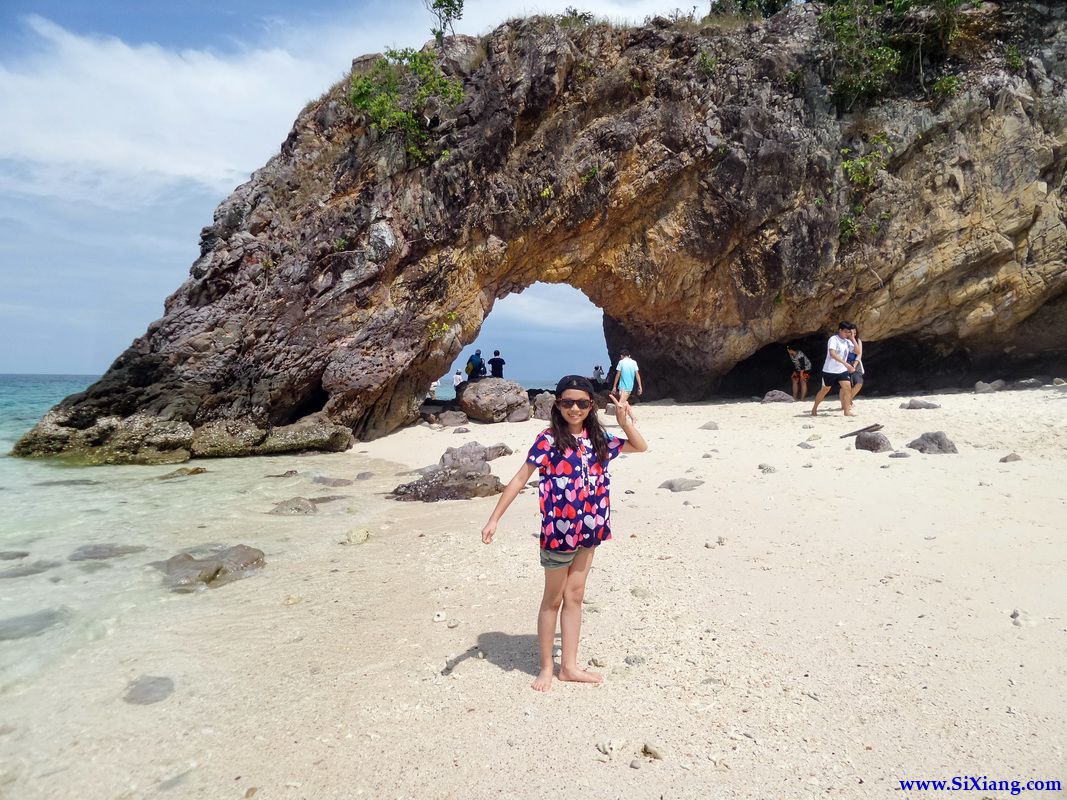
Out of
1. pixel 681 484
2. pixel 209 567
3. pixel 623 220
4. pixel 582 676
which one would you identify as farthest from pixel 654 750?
pixel 623 220

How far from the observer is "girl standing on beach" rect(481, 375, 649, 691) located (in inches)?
125

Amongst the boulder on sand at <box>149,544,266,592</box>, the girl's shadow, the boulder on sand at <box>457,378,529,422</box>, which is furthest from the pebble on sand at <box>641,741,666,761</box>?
the boulder on sand at <box>457,378,529,422</box>

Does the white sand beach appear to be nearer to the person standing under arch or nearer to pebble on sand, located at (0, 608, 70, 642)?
pebble on sand, located at (0, 608, 70, 642)

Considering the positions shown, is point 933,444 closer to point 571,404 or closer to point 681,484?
point 681,484

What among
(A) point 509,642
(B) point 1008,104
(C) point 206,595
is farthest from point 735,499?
(B) point 1008,104

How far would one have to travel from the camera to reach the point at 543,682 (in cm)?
316

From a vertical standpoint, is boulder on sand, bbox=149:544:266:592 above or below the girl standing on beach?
below

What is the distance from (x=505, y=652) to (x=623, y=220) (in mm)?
13987

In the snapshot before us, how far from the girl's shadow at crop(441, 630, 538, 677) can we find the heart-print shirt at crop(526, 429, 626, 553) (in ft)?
2.53

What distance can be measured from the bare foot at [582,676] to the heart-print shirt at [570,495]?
0.65 meters

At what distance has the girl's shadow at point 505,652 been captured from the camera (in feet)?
11.3

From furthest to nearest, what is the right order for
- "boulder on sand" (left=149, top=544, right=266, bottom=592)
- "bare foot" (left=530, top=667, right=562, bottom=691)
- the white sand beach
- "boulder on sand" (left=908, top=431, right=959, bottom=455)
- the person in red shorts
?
the person in red shorts < "boulder on sand" (left=908, top=431, right=959, bottom=455) < "boulder on sand" (left=149, top=544, right=266, bottom=592) < "bare foot" (left=530, top=667, right=562, bottom=691) < the white sand beach

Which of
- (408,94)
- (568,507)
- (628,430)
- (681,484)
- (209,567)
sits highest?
(408,94)

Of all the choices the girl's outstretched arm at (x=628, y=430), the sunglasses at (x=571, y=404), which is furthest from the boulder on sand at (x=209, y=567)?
the girl's outstretched arm at (x=628, y=430)
